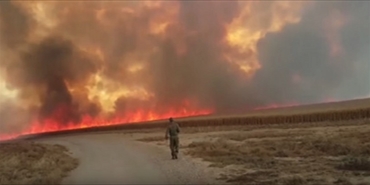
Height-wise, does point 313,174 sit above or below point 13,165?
below

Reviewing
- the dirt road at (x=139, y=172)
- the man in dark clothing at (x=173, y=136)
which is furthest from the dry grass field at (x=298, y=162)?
the man in dark clothing at (x=173, y=136)

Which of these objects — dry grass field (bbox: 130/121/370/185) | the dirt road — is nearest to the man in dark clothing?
the dirt road

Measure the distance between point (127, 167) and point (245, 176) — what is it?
22.7 ft

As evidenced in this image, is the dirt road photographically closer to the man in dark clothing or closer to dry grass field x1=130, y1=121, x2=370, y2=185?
the man in dark clothing

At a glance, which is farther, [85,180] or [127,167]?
[127,167]

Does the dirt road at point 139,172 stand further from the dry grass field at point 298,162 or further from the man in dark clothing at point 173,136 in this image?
the dry grass field at point 298,162

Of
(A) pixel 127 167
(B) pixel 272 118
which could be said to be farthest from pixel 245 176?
(B) pixel 272 118

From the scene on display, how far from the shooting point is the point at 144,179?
1919 cm

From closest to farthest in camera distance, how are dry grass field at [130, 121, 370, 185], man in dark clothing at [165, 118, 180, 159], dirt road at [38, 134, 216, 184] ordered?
dry grass field at [130, 121, 370, 185] < dirt road at [38, 134, 216, 184] < man in dark clothing at [165, 118, 180, 159]

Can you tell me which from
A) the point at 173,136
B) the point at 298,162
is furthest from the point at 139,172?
the point at 298,162

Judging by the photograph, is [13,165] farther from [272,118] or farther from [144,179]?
[272,118]

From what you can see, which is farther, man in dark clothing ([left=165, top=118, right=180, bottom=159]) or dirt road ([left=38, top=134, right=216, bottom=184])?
man in dark clothing ([left=165, top=118, right=180, bottom=159])

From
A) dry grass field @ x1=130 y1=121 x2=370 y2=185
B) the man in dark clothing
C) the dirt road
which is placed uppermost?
the man in dark clothing

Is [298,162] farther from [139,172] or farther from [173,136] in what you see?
[139,172]
